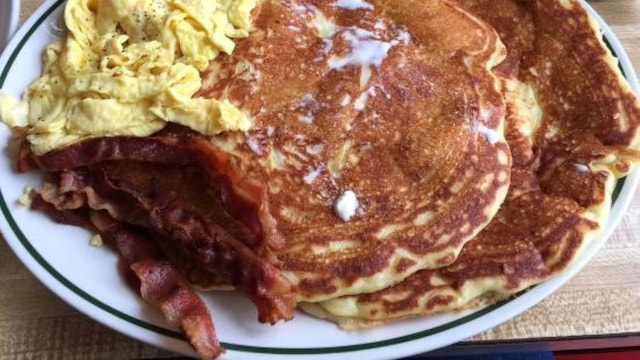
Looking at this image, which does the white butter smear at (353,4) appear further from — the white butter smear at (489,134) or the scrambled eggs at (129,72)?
the white butter smear at (489,134)

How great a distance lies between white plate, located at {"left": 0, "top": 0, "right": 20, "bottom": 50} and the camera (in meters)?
2.26

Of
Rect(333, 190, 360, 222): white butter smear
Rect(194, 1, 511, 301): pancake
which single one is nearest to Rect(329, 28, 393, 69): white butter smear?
Rect(194, 1, 511, 301): pancake

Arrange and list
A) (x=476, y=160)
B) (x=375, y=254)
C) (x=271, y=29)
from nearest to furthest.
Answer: (x=375, y=254)
(x=476, y=160)
(x=271, y=29)

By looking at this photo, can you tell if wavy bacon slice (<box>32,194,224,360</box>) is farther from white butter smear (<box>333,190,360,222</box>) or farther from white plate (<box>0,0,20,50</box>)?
white plate (<box>0,0,20,50</box>)

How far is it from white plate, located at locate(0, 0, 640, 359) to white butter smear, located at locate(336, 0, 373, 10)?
93cm

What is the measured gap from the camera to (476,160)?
1774 mm

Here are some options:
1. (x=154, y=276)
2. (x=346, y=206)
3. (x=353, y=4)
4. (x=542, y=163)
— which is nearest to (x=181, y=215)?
(x=154, y=276)

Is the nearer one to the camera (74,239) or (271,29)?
(74,239)

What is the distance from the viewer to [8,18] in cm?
227

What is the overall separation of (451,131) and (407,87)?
0.62ft

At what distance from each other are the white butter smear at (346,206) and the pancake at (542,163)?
211mm

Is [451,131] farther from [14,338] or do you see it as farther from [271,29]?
[14,338]

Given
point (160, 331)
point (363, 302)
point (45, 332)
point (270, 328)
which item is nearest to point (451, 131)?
point (363, 302)

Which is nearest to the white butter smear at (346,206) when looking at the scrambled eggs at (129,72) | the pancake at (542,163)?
the pancake at (542,163)
